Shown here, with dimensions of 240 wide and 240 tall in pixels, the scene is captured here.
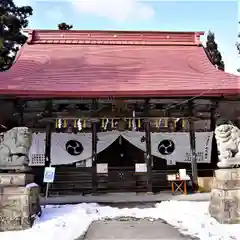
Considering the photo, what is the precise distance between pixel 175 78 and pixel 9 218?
6796 mm

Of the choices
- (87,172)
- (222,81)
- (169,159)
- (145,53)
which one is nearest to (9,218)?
(87,172)

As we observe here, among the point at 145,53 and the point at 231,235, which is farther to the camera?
the point at 145,53

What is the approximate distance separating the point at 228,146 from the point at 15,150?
4.36 metres

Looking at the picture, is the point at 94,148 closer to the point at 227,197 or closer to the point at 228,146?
the point at 228,146

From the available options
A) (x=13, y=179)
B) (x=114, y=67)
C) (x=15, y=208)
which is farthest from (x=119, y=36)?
(x=15, y=208)

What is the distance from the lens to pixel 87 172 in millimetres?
11703

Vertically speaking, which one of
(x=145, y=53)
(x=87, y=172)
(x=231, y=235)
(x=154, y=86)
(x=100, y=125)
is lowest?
(x=231, y=235)

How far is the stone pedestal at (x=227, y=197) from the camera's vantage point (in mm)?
6137

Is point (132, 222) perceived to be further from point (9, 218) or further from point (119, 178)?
point (119, 178)

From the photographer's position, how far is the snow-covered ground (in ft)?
18.1

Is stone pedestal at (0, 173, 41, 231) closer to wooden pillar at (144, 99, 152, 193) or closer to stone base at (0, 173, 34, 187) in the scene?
stone base at (0, 173, 34, 187)

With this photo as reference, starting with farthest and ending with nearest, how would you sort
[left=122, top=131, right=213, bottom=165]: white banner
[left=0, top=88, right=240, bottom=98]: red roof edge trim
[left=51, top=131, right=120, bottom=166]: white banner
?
[left=122, top=131, right=213, bottom=165]: white banner < [left=51, top=131, right=120, bottom=166]: white banner < [left=0, top=88, right=240, bottom=98]: red roof edge trim

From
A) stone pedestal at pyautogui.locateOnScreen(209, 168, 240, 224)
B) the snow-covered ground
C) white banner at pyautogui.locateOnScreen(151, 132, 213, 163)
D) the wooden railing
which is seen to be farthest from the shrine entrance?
stone pedestal at pyautogui.locateOnScreen(209, 168, 240, 224)

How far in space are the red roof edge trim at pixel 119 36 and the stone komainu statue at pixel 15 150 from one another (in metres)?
8.38
